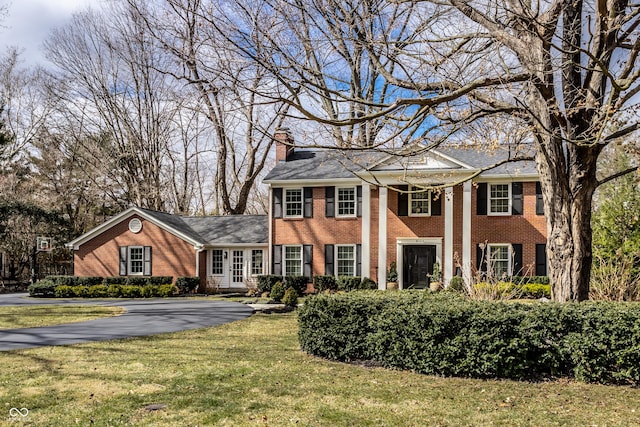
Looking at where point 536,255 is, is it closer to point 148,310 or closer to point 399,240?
point 399,240

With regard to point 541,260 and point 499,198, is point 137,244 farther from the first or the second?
point 541,260

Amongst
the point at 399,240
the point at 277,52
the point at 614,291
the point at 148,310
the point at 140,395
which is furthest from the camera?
the point at 399,240

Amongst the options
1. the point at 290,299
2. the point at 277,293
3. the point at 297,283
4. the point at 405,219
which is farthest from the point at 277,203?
the point at 290,299

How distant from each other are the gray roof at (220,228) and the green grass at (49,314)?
8.28m

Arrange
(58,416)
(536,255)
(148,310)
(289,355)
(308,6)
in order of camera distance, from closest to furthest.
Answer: (58,416) → (308,6) → (289,355) → (148,310) → (536,255)

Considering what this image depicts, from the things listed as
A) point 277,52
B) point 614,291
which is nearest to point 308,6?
point 277,52

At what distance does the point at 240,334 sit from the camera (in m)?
12.2

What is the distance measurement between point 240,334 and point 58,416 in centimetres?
648

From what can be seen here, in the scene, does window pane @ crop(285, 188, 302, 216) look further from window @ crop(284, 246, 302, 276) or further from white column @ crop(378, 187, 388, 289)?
white column @ crop(378, 187, 388, 289)

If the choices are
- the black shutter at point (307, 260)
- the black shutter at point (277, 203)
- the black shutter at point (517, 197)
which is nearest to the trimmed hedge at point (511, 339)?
the black shutter at point (517, 197)

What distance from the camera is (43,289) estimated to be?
24375 millimetres

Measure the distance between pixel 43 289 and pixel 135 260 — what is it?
13.9ft

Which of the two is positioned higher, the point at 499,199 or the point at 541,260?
the point at 499,199

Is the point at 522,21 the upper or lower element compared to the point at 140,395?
upper
